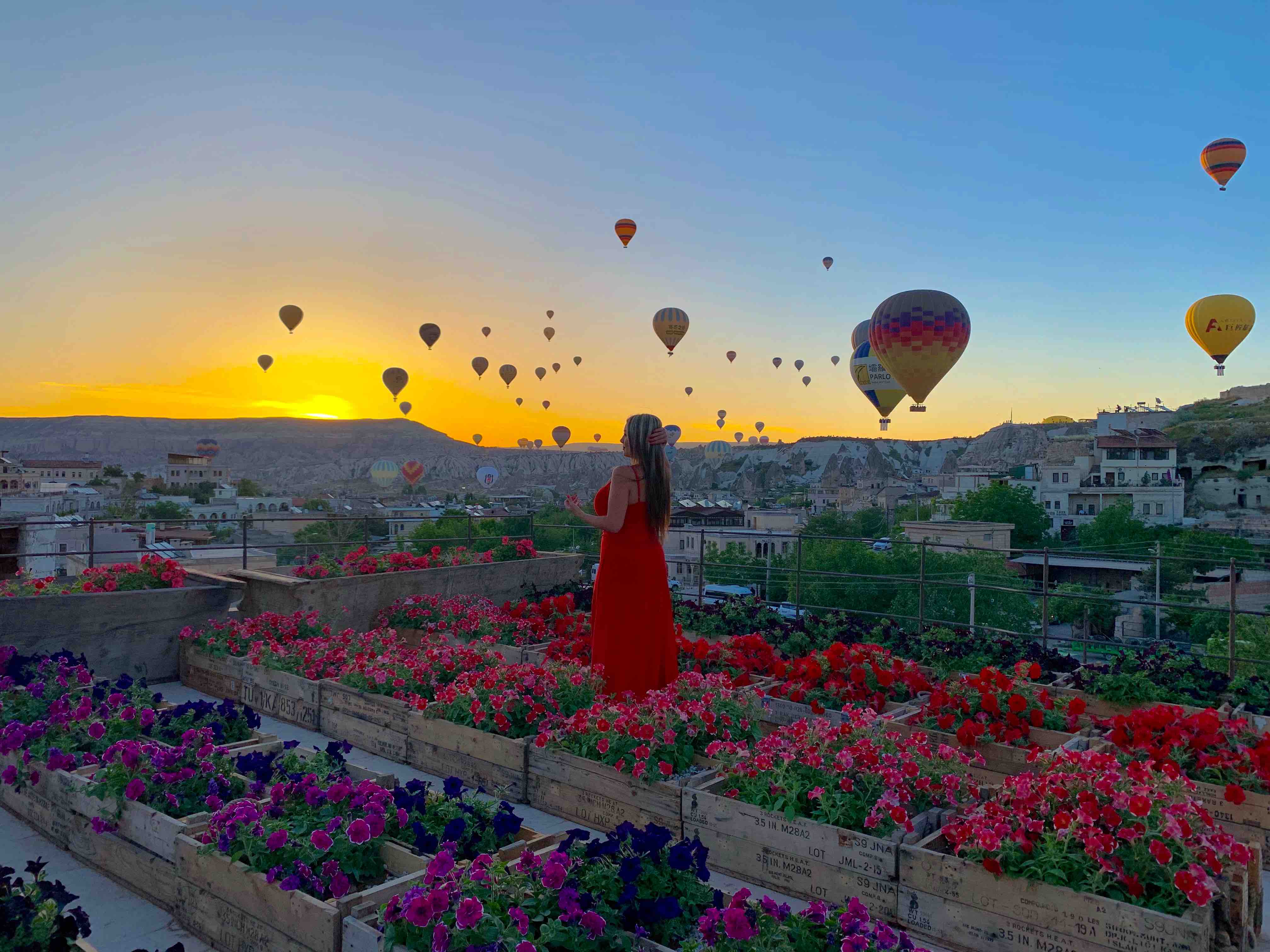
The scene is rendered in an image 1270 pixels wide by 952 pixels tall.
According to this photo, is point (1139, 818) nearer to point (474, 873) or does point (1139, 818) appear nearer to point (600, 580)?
point (474, 873)

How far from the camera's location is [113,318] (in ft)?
83.4

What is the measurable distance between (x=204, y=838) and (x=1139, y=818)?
3352 millimetres

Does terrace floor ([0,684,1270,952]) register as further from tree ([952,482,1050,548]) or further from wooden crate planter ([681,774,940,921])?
tree ([952,482,1050,548])

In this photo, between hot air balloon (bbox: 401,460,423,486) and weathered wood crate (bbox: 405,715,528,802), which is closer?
weathered wood crate (bbox: 405,715,528,802)

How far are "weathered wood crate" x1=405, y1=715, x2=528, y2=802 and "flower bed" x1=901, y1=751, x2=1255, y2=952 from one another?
2086 millimetres

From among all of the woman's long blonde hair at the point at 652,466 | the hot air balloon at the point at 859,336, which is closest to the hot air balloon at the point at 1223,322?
the hot air balloon at the point at 859,336

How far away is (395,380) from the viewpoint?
138ft

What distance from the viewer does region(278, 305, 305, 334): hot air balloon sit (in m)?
32.2

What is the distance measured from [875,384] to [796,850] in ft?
79.9

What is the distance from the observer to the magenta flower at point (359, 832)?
9.21ft

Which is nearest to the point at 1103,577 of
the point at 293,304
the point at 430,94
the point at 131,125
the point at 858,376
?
the point at 858,376

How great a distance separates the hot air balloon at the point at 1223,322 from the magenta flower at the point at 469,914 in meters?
38.3

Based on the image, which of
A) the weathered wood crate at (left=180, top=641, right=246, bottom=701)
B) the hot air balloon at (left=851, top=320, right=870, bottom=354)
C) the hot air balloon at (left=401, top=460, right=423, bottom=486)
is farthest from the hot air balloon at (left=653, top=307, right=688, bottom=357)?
the hot air balloon at (left=401, top=460, right=423, bottom=486)

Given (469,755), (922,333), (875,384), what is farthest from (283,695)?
(875,384)
